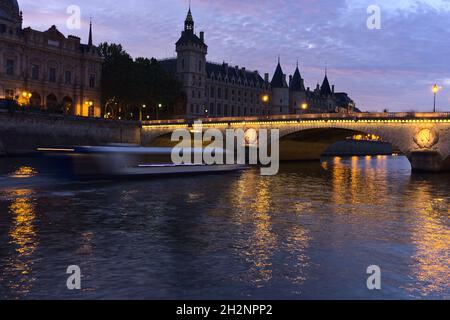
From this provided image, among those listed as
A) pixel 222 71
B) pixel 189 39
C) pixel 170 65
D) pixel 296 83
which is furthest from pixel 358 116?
pixel 296 83

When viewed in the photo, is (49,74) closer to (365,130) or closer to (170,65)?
(170,65)

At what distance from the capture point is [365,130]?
Answer: 68312 millimetres

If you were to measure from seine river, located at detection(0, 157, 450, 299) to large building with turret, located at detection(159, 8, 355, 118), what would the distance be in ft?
315

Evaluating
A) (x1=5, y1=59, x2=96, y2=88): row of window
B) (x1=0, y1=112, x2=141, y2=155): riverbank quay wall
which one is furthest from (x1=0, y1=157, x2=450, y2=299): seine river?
(x1=5, y1=59, x2=96, y2=88): row of window

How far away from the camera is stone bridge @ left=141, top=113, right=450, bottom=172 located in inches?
2415

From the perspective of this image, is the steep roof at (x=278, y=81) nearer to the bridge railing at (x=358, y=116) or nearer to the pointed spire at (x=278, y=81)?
the pointed spire at (x=278, y=81)

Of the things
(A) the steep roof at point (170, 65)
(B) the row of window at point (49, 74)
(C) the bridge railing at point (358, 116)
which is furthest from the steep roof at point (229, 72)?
(C) the bridge railing at point (358, 116)

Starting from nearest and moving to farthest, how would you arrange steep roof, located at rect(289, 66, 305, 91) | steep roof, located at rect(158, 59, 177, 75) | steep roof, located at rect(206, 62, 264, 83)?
1. steep roof, located at rect(158, 59, 177, 75)
2. steep roof, located at rect(206, 62, 264, 83)
3. steep roof, located at rect(289, 66, 305, 91)

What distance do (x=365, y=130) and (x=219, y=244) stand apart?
54.2 m

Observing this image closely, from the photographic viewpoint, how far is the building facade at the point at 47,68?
305 feet

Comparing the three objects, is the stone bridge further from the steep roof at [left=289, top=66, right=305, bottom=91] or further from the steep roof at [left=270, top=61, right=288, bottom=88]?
the steep roof at [left=289, top=66, right=305, bottom=91]

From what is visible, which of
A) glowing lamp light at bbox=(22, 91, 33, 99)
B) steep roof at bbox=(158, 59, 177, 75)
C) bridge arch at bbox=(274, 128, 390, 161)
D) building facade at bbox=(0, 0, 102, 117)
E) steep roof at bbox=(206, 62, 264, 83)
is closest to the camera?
bridge arch at bbox=(274, 128, 390, 161)
